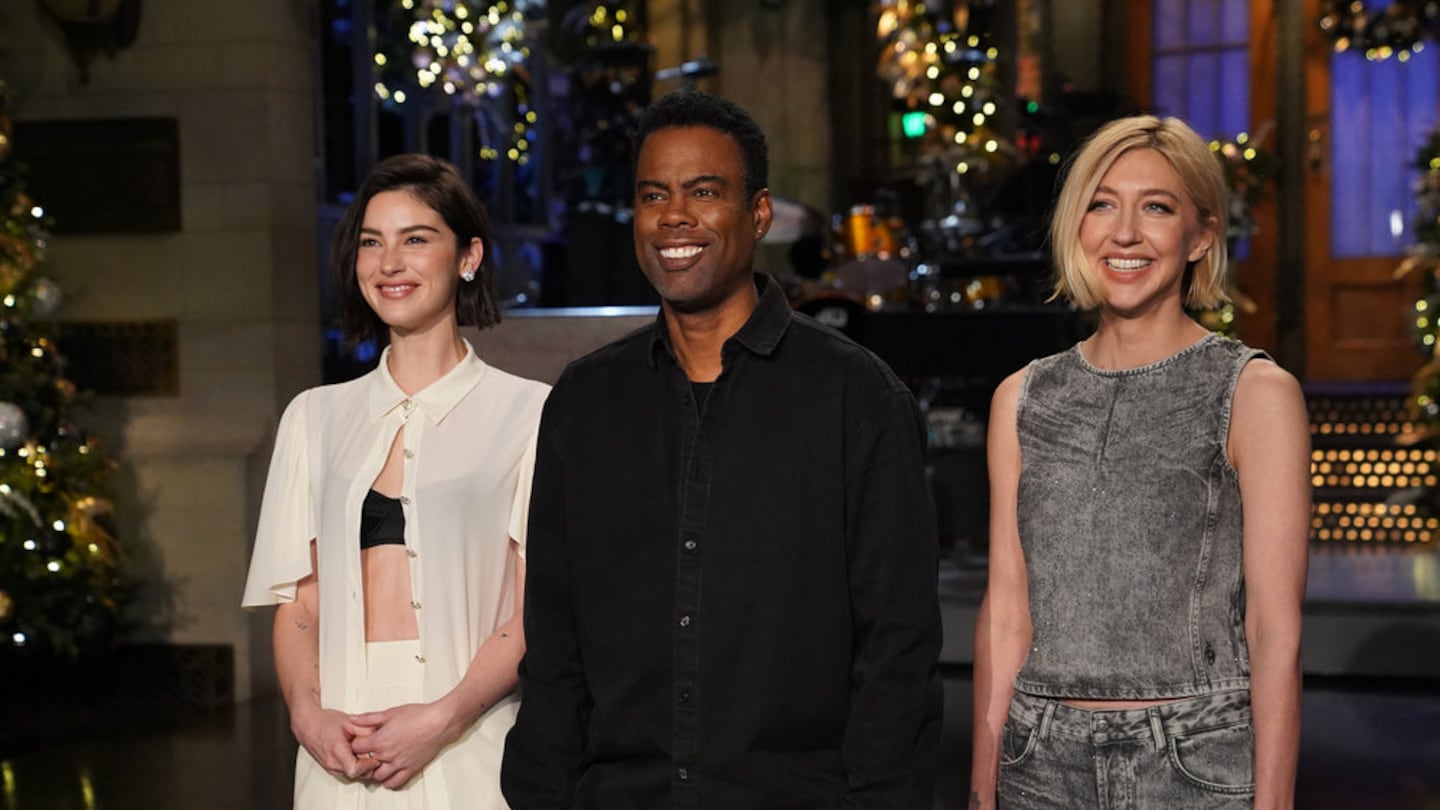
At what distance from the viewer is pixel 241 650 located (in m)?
7.12

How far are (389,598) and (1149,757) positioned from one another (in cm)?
109

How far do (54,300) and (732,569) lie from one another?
199 inches

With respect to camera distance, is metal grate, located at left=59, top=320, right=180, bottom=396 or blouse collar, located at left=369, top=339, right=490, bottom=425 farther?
metal grate, located at left=59, top=320, right=180, bottom=396

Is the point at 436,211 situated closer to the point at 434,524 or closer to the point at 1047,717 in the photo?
the point at 434,524

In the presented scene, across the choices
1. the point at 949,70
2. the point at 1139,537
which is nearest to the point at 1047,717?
the point at 1139,537

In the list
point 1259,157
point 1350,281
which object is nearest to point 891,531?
point 1259,157

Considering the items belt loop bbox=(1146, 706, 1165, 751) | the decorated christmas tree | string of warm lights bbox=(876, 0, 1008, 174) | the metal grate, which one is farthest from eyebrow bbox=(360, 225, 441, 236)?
string of warm lights bbox=(876, 0, 1008, 174)

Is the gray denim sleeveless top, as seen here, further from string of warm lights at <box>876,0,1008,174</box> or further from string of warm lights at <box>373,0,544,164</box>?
string of warm lights at <box>876,0,1008,174</box>

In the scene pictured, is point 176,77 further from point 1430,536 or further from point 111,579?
point 1430,536

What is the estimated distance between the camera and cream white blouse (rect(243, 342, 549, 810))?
263cm

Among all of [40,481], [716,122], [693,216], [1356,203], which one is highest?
[1356,203]

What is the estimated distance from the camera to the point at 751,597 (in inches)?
87.1

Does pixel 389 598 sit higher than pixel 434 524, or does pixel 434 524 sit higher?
pixel 434 524

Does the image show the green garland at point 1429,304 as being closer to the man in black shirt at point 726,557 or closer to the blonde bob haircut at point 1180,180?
the blonde bob haircut at point 1180,180
